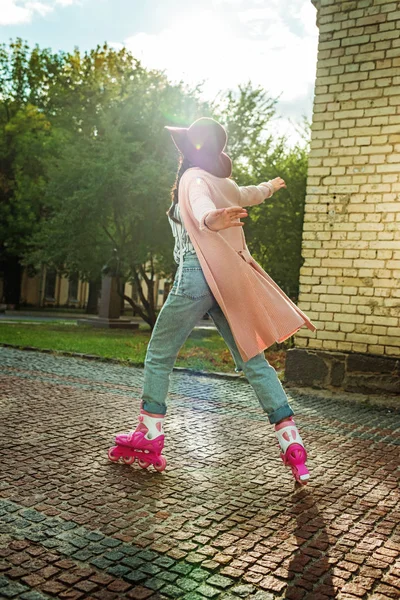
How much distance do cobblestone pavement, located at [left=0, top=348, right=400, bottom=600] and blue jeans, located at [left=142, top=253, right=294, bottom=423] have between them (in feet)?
1.55

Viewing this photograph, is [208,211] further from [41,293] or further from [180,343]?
[41,293]

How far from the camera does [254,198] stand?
4.02 m

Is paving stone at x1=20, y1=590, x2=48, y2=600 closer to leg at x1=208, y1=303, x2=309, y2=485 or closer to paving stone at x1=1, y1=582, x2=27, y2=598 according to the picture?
paving stone at x1=1, y1=582, x2=27, y2=598

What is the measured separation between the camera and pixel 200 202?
11.5 feet

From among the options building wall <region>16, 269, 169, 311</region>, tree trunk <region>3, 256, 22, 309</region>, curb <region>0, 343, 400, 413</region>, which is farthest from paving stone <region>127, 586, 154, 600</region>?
building wall <region>16, 269, 169, 311</region>

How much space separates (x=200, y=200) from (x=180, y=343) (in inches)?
35.0

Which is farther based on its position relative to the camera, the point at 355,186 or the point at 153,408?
the point at 355,186

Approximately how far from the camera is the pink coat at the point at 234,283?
12.0 ft

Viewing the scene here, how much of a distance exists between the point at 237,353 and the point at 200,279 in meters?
0.52

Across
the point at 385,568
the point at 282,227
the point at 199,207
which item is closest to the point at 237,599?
the point at 385,568

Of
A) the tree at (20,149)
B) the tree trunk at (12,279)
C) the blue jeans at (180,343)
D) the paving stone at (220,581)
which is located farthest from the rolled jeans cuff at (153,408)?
the tree trunk at (12,279)

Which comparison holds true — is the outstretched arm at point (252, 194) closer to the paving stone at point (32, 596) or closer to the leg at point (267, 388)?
the leg at point (267, 388)

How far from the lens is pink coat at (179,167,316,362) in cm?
364

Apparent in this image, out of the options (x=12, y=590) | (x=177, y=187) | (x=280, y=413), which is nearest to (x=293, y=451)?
(x=280, y=413)
